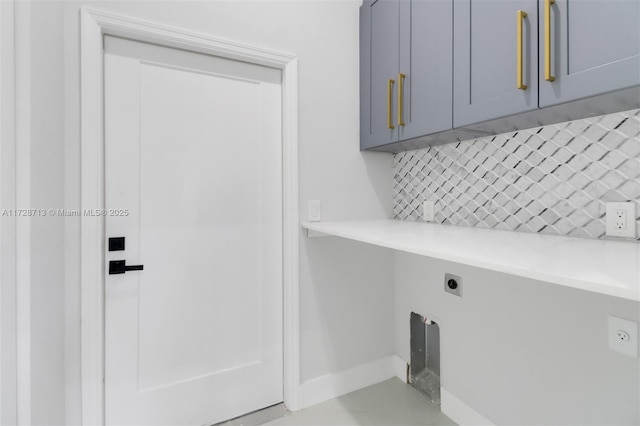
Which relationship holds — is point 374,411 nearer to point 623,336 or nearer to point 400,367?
point 400,367

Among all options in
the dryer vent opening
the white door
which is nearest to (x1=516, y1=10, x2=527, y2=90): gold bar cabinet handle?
the white door

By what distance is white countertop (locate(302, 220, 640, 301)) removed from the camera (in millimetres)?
595

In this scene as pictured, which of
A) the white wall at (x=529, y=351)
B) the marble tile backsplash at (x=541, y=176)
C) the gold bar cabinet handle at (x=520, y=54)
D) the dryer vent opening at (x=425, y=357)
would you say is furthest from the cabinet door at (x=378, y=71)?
the dryer vent opening at (x=425, y=357)

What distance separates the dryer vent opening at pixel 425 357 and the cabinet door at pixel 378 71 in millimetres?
1094

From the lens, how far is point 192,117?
5.01 feet

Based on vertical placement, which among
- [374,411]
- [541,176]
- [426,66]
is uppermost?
[426,66]

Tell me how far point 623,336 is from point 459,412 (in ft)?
2.89

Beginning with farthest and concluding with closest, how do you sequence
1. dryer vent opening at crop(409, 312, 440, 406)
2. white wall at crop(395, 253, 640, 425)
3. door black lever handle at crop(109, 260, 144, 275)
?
1. dryer vent opening at crop(409, 312, 440, 406)
2. door black lever handle at crop(109, 260, 144, 275)
3. white wall at crop(395, 253, 640, 425)

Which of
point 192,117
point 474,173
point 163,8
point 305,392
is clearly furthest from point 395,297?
point 163,8

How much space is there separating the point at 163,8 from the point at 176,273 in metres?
1.24

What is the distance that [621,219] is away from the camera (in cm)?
102

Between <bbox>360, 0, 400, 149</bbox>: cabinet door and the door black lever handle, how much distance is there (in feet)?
4.51

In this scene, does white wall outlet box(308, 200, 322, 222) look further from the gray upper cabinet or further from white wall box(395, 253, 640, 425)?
white wall box(395, 253, 640, 425)

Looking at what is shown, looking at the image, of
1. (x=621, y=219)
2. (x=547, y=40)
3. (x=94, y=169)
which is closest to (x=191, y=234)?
(x=94, y=169)
